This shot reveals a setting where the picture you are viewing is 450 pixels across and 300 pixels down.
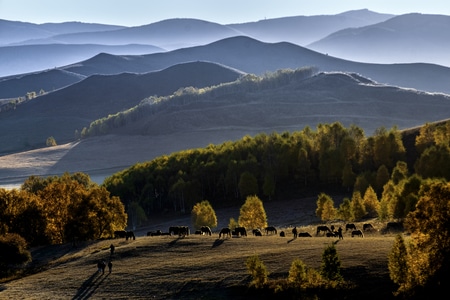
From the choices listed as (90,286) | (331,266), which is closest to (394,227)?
(331,266)

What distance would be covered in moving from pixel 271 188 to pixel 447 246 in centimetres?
9997

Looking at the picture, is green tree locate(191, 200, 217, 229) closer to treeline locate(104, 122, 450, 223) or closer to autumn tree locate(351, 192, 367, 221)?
autumn tree locate(351, 192, 367, 221)

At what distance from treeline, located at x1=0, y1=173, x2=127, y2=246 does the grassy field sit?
15.8 metres

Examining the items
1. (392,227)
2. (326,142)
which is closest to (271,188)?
(326,142)

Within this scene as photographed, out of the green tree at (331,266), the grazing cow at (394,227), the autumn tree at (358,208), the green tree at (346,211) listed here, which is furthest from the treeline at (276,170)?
the green tree at (331,266)

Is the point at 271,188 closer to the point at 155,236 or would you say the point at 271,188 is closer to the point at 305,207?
Result: the point at 305,207

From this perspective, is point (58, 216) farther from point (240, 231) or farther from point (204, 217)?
point (204, 217)

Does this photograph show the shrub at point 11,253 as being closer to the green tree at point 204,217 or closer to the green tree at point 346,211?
the green tree at point 204,217

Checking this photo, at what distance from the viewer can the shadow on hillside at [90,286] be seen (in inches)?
1976

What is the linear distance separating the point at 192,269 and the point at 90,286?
31.2 feet

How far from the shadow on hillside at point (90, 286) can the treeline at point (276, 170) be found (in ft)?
265

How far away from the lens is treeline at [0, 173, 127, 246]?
272 ft

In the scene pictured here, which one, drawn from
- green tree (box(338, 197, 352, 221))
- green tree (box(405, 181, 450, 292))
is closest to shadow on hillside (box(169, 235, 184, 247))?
green tree (box(405, 181, 450, 292))

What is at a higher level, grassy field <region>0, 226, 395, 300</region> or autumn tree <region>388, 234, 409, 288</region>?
autumn tree <region>388, 234, 409, 288</region>
